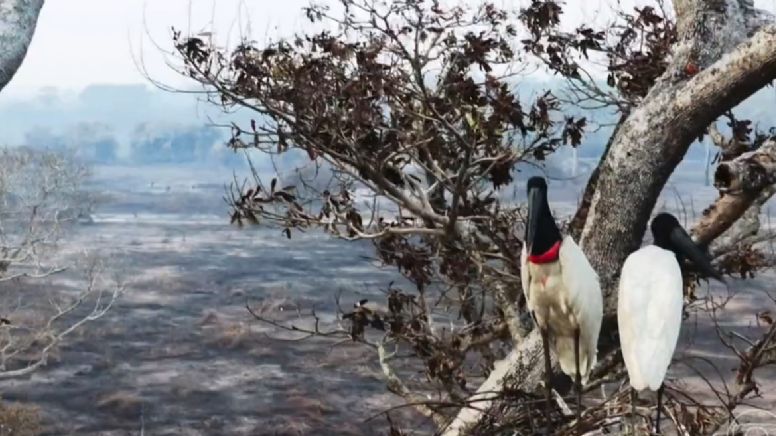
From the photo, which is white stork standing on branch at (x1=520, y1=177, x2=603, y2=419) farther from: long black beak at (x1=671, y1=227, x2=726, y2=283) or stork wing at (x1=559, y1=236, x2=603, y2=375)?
long black beak at (x1=671, y1=227, x2=726, y2=283)

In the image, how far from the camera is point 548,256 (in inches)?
71.7

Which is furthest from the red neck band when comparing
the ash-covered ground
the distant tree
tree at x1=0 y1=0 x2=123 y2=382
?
the distant tree

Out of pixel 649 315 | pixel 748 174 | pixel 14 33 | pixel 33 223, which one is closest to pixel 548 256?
pixel 649 315

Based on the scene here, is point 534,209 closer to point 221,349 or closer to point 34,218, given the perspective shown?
point 34,218

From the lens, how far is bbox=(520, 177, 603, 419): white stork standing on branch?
70.6 inches

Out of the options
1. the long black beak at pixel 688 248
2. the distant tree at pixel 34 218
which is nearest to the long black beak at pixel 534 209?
the long black beak at pixel 688 248

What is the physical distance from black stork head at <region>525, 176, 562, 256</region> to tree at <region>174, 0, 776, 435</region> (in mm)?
347

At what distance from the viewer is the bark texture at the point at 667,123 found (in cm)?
196

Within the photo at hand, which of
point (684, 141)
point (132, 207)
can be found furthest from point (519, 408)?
point (132, 207)

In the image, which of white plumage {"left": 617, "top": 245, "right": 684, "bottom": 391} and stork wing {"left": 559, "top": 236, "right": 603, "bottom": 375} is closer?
white plumage {"left": 617, "top": 245, "right": 684, "bottom": 391}

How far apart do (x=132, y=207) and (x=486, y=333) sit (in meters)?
24.3

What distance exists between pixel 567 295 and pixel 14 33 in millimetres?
1139

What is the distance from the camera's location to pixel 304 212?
310cm

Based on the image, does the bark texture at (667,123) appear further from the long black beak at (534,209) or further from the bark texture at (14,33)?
the bark texture at (14,33)
